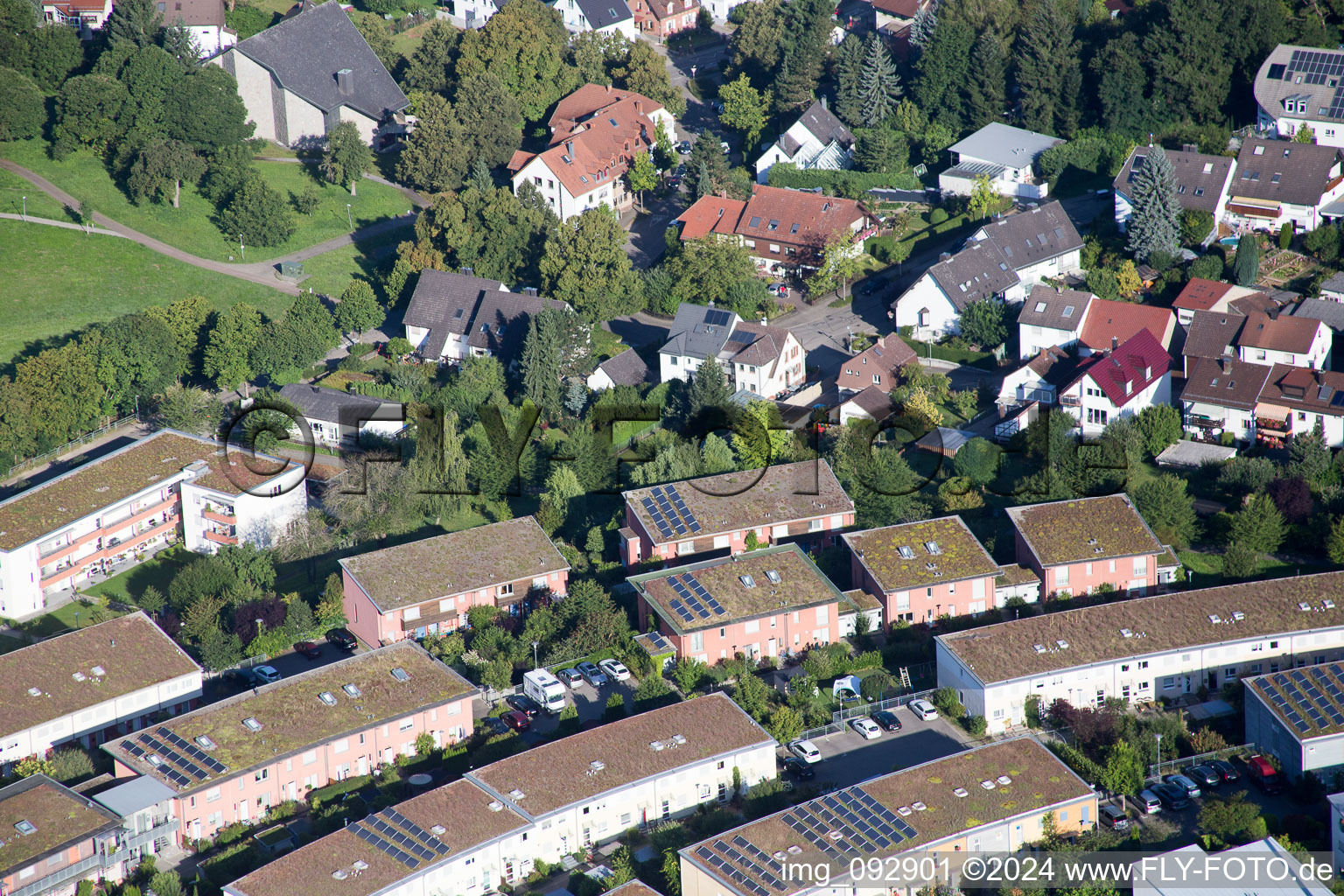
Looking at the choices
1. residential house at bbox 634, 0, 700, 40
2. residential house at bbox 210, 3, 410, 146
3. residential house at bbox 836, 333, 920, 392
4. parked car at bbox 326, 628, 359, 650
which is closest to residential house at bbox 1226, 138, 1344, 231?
residential house at bbox 836, 333, 920, 392

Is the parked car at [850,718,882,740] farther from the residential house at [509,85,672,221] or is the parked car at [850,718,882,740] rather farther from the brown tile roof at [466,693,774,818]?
the residential house at [509,85,672,221]

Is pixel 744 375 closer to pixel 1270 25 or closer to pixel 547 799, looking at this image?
pixel 547 799

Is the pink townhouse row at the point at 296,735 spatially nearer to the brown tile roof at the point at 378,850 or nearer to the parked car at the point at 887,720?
the brown tile roof at the point at 378,850

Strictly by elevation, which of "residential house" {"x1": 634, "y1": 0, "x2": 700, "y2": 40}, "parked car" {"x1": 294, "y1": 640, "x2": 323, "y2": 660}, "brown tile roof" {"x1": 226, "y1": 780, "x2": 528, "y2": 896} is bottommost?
"parked car" {"x1": 294, "y1": 640, "x2": 323, "y2": 660}

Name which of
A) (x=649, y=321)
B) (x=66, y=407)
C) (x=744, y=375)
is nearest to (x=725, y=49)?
(x=649, y=321)

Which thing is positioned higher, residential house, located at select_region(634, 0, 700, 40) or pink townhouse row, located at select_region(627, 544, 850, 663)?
residential house, located at select_region(634, 0, 700, 40)

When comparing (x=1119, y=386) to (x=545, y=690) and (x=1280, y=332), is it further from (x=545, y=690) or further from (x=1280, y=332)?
(x=545, y=690)
